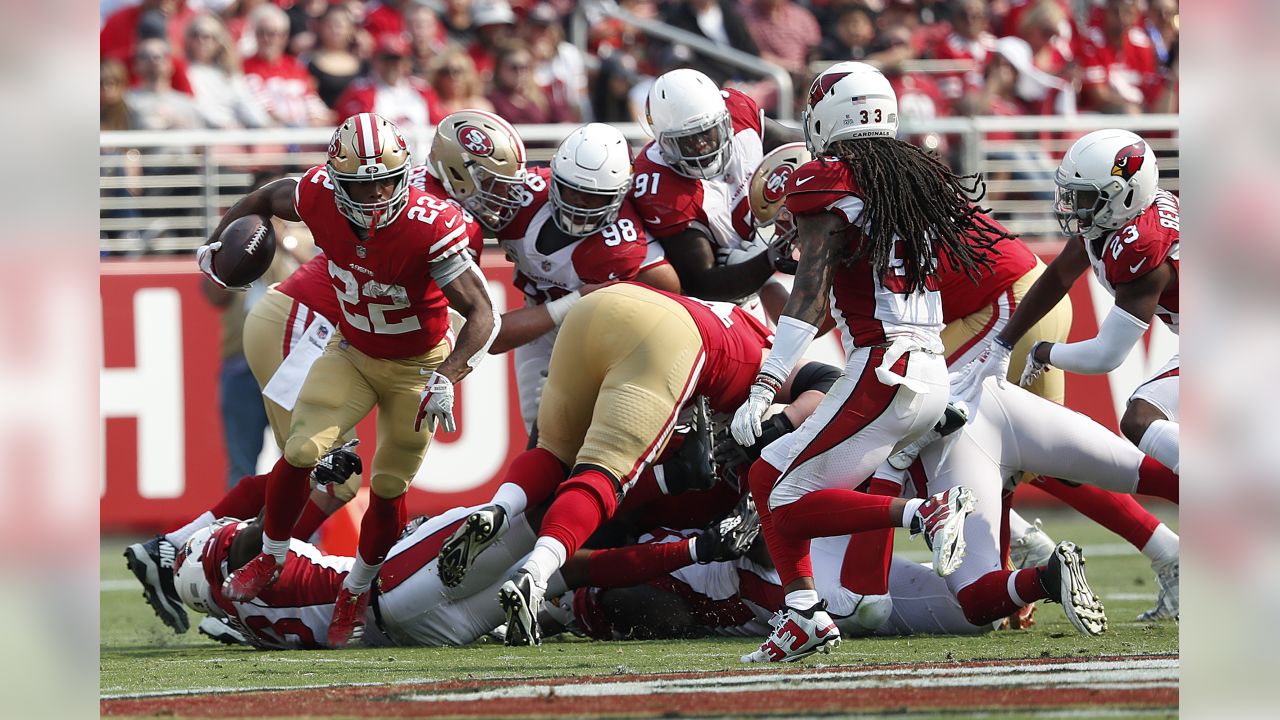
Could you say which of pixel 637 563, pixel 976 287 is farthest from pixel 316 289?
pixel 976 287

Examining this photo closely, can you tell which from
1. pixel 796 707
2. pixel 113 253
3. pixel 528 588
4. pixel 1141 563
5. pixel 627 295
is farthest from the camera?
pixel 113 253

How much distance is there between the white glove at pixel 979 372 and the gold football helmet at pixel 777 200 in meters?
0.77

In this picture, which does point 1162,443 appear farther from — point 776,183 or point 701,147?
point 701,147

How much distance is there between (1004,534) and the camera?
5621mm

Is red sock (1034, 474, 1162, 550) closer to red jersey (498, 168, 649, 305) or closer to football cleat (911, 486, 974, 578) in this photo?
football cleat (911, 486, 974, 578)

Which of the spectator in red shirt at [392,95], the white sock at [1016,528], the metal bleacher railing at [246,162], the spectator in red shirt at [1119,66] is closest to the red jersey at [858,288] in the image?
the white sock at [1016,528]

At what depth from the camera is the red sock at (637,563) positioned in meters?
5.28

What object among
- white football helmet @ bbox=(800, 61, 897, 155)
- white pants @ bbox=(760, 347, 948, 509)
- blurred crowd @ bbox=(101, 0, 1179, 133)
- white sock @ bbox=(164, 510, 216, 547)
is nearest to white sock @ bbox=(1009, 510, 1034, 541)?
white pants @ bbox=(760, 347, 948, 509)

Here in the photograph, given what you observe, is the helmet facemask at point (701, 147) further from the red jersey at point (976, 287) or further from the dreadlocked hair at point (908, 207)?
the dreadlocked hair at point (908, 207)
